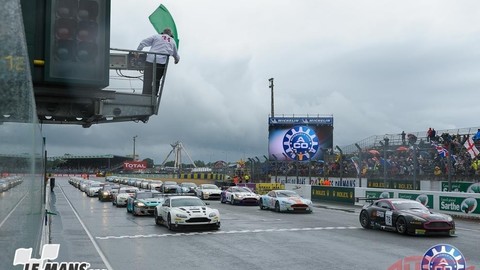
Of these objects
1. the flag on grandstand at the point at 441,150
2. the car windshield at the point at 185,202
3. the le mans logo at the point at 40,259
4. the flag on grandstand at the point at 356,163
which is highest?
the flag on grandstand at the point at 441,150

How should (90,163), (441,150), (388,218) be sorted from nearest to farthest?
1. (388,218)
2. (441,150)
3. (90,163)

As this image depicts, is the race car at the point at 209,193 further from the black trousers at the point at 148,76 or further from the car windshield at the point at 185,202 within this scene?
the black trousers at the point at 148,76

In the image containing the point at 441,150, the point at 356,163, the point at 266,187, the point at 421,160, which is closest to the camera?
the point at 441,150

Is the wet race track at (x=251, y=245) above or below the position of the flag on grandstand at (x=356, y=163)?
below

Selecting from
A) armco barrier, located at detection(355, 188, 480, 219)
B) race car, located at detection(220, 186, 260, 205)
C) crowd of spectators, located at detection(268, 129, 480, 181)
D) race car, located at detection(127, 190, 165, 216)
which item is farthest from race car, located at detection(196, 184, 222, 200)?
armco barrier, located at detection(355, 188, 480, 219)

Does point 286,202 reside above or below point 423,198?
below

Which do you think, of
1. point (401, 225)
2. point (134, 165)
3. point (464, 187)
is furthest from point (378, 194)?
point (134, 165)

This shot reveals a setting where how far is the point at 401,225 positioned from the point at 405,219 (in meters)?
0.32

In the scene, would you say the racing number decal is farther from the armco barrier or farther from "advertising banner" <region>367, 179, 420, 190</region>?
"advertising banner" <region>367, 179, 420, 190</region>

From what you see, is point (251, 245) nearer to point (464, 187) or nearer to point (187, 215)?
point (187, 215)

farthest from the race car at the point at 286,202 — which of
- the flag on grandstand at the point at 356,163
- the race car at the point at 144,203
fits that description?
the flag on grandstand at the point at 356,163

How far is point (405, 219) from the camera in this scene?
15.2m

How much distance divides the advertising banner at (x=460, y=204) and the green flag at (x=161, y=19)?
58.1 feet

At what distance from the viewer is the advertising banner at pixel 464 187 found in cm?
2294
